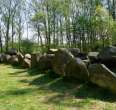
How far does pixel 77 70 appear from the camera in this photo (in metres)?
13.0

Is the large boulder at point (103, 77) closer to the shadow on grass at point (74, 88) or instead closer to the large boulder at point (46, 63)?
the shadow on grass at point (74, 88)

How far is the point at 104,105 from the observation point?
902 centimetres

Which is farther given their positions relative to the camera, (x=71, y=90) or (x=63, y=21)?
(x=63, y=21)

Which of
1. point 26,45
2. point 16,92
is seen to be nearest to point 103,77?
point 16,92

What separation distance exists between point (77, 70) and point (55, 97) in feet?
9.40

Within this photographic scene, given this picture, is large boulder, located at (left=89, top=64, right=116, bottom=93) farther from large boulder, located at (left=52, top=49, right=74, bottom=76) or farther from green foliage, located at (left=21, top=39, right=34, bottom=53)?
green foliage, located at (left=21, top=39, right=34, bottom=53)

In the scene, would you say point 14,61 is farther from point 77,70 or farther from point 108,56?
point 108,56

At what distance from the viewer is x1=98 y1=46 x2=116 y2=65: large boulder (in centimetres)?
1200

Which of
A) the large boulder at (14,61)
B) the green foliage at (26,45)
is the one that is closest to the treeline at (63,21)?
the green foliage at (26,45)

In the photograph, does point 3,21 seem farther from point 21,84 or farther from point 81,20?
point 21,84

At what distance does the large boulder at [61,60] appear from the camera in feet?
48.6

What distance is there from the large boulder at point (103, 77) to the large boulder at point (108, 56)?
87 centimetres

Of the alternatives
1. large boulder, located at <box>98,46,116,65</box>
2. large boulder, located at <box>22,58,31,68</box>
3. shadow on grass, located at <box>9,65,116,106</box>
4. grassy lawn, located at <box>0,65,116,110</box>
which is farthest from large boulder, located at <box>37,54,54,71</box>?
large boulder, located at <box>98,46,116,65</box>

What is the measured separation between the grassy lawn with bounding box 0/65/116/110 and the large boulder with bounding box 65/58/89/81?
1.13 feet
